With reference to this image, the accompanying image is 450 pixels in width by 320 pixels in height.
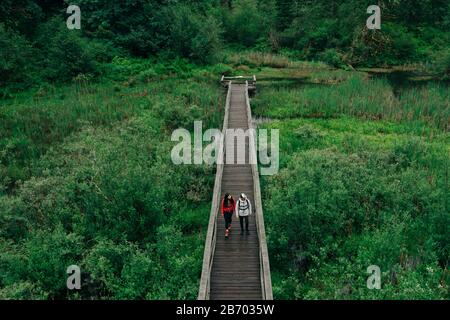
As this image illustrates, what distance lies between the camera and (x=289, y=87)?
123ft

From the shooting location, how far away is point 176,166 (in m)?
20.6

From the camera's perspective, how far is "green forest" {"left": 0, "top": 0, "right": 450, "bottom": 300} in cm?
1436

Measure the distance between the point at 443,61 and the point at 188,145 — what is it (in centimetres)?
2691

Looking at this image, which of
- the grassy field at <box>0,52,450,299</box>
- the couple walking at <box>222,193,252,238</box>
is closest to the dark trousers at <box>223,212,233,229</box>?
the couple walking at <box>222,193,252,238</box>

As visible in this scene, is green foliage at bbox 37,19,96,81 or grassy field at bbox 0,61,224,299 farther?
green foliage at bbox 37,19,96,81

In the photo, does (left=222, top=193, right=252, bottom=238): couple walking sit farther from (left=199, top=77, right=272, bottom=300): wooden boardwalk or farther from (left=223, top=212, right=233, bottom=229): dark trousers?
(left=199, top=77, right=272, bottom=300): wooden boardwalk

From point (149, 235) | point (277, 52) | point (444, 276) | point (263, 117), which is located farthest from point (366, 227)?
point (277, 52)

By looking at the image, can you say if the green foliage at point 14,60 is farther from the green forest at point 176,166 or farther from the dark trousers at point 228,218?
the dark trousers at point 228,218

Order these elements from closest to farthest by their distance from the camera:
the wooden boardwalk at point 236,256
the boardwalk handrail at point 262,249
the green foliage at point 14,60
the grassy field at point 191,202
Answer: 1. the boardwalk handrail at point 262,249
2. the wooden boardwalk at point 236,256
3. the grassy field at point 191,202
4. the green foliage at point 14,60

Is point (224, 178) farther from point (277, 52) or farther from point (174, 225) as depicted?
point (277, 52)

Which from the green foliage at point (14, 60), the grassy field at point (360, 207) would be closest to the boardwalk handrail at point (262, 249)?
the grassy field at point (360, 207)

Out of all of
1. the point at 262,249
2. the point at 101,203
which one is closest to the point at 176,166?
the point at 101,203

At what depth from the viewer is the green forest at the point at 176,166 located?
1436 cm

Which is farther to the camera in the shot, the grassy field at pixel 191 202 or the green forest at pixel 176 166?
the green forest at pixel 176 166
